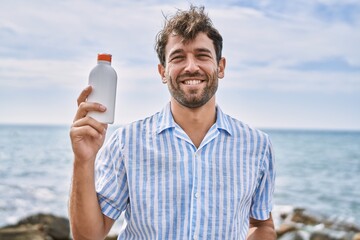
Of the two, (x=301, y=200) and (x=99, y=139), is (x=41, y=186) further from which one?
(x=99, y=139)

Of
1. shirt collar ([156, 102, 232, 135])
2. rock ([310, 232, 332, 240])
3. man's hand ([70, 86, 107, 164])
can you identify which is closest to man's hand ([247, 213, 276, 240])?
shirt collar ([156, 102, 232, 135])

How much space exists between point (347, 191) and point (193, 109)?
1930cm

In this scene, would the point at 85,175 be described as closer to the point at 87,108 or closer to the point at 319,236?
the point at 87,108

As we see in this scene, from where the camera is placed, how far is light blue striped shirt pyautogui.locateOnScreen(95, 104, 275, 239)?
2.80 m

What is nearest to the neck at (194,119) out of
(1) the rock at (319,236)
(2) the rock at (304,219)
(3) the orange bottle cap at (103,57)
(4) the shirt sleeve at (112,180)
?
(4) the shirt sleeve at (112,180)

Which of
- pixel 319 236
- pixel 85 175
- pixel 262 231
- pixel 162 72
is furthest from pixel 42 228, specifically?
pixel 85 175

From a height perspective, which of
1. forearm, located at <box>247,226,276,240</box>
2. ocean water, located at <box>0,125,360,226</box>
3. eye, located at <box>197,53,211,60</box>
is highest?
eye, located at <box>197,53,211,60</box>

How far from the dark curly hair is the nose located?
125 mm

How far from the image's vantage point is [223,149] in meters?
2.94

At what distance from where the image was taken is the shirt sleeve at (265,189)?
120 inches

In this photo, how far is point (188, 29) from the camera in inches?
114

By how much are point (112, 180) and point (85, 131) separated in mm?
489

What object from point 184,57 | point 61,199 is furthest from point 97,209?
point 61,199

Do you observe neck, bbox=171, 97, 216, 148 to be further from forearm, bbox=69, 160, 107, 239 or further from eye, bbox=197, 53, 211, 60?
forearm, bbox=69, 160, 107, 239
